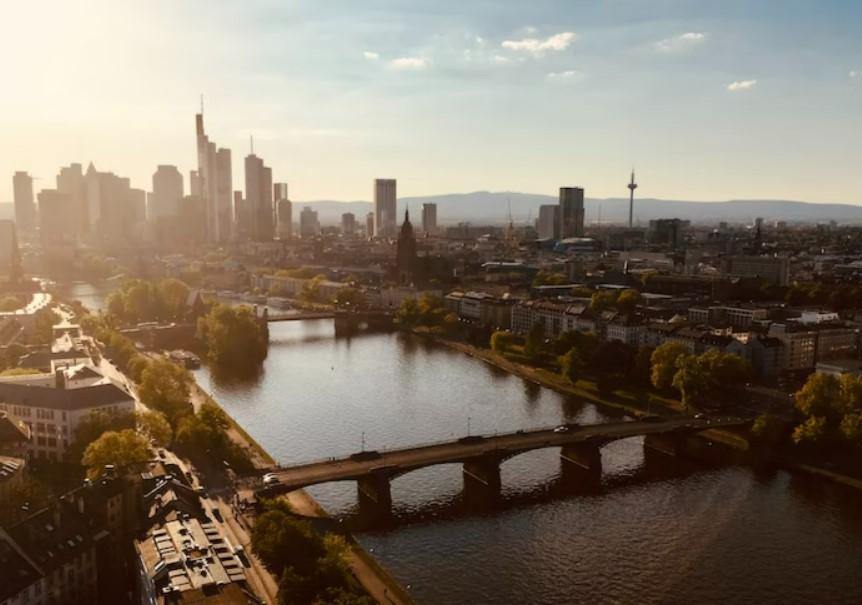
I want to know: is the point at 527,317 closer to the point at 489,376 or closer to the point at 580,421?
the point at 489,376

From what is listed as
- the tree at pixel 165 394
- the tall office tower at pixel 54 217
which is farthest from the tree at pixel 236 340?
the tall office tower at pixel 54 217

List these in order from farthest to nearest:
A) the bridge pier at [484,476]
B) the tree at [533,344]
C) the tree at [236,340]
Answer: the tree at [236,340], the tree at [533,344], the bridge pier at [484,476]

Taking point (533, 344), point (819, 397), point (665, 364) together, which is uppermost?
point (665, 364)

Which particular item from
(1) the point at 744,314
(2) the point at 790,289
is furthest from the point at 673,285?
(1) the point at 744,314

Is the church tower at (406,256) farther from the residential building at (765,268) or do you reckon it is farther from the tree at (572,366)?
the tree at (572,366)

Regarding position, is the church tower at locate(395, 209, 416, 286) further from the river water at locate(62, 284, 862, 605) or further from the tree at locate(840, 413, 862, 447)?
the tree at locate(840, 413, 862, 447)

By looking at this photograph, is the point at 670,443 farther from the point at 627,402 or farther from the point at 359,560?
the point at 359,560

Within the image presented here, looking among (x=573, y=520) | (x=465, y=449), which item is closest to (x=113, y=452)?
(x=465, y=449)
